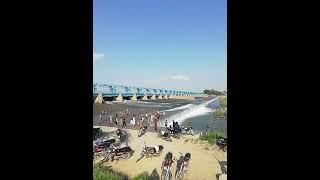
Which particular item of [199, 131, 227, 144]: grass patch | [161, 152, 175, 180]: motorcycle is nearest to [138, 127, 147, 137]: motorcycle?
[161, 152, 175, 180]: motorcycle

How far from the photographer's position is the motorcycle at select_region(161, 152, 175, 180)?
211 inches

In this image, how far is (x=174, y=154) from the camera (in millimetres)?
5723

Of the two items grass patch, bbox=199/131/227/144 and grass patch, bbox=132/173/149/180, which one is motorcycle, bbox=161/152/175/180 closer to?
grass patch, bbox=132/173/149/180

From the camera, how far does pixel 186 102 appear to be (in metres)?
5.27

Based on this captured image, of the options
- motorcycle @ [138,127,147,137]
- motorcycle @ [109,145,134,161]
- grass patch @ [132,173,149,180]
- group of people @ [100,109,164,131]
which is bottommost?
grass patch @ [132,173,149,180]

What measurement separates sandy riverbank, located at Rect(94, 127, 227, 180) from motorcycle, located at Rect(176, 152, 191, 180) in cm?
9

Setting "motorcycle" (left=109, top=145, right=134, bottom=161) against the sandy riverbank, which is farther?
"motorcycle" (left=109, top=145, right=134, bottom=161)

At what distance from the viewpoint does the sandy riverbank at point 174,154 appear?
17.5 ft

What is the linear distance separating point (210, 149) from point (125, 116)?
1.64 metres

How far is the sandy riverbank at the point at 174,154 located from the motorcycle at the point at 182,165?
92 mm

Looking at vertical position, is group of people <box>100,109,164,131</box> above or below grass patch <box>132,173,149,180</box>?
above

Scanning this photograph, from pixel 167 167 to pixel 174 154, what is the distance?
0.30m
